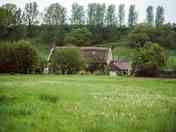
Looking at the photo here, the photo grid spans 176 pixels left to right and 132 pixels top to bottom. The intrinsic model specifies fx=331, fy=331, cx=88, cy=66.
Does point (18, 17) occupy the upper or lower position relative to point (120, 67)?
upper

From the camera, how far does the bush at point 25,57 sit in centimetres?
7512

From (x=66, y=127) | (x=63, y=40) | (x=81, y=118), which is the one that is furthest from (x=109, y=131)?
(x=63, y=40)

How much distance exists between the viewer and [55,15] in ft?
440

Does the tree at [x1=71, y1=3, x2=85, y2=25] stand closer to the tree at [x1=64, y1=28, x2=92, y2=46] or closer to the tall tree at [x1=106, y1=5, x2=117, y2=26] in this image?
the tall tree at [x1=106, y1=5, x2=117, y2=26]

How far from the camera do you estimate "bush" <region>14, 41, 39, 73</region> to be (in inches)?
2958

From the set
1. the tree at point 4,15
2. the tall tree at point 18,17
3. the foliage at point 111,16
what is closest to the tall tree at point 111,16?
the foliage at point 111,16

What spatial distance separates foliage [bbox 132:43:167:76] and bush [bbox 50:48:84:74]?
1406 centimetres

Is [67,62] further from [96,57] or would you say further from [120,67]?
[96,57]

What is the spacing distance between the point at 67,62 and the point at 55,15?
55731 mm

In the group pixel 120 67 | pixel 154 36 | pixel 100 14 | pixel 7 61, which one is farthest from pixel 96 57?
pixel 100 14

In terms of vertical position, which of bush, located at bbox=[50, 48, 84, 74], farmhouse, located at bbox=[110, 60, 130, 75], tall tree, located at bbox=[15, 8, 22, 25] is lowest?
farmhouse, located at bbox=[110, 60, 130, 75]

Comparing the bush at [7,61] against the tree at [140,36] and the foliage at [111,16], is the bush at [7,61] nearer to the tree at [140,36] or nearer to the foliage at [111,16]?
the tree at [140,36]

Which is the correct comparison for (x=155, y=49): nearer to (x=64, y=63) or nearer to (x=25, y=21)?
(x=64, y=63)

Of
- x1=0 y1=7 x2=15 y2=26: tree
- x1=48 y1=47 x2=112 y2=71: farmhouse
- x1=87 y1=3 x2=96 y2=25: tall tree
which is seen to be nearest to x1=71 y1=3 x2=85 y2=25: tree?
x1=87 y1=3 x2=96 y2=25: tall tree
